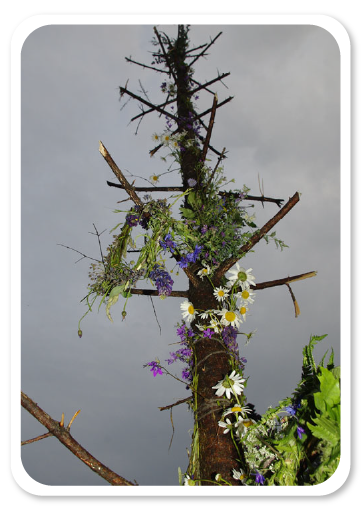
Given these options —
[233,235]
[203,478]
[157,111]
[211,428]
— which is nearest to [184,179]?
[233,235]

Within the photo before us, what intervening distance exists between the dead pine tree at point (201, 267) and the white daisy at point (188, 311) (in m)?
0.04

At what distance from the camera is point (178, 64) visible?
4973 mm

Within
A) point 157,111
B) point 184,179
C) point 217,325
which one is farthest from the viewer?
point 157,111

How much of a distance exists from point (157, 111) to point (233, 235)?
212cm

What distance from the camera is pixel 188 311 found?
122 inches

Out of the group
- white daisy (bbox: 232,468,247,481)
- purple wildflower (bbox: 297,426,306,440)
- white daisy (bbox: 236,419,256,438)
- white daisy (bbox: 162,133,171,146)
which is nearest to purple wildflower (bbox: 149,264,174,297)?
white daisy (bbox: 236,419,256,438)

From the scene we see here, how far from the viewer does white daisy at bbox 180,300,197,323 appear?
309 centimetres

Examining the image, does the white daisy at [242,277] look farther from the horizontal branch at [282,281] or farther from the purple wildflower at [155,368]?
the purple wildflower at [155,368]

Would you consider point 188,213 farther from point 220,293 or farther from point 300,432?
point 300,432

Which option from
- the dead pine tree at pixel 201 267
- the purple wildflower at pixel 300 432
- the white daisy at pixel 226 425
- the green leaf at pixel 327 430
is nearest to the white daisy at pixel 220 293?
the dead pine tree at pixel 201 267

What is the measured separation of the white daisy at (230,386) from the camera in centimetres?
265

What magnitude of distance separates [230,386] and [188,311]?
0.68 m

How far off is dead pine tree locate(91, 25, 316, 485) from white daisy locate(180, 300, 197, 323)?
4cm
